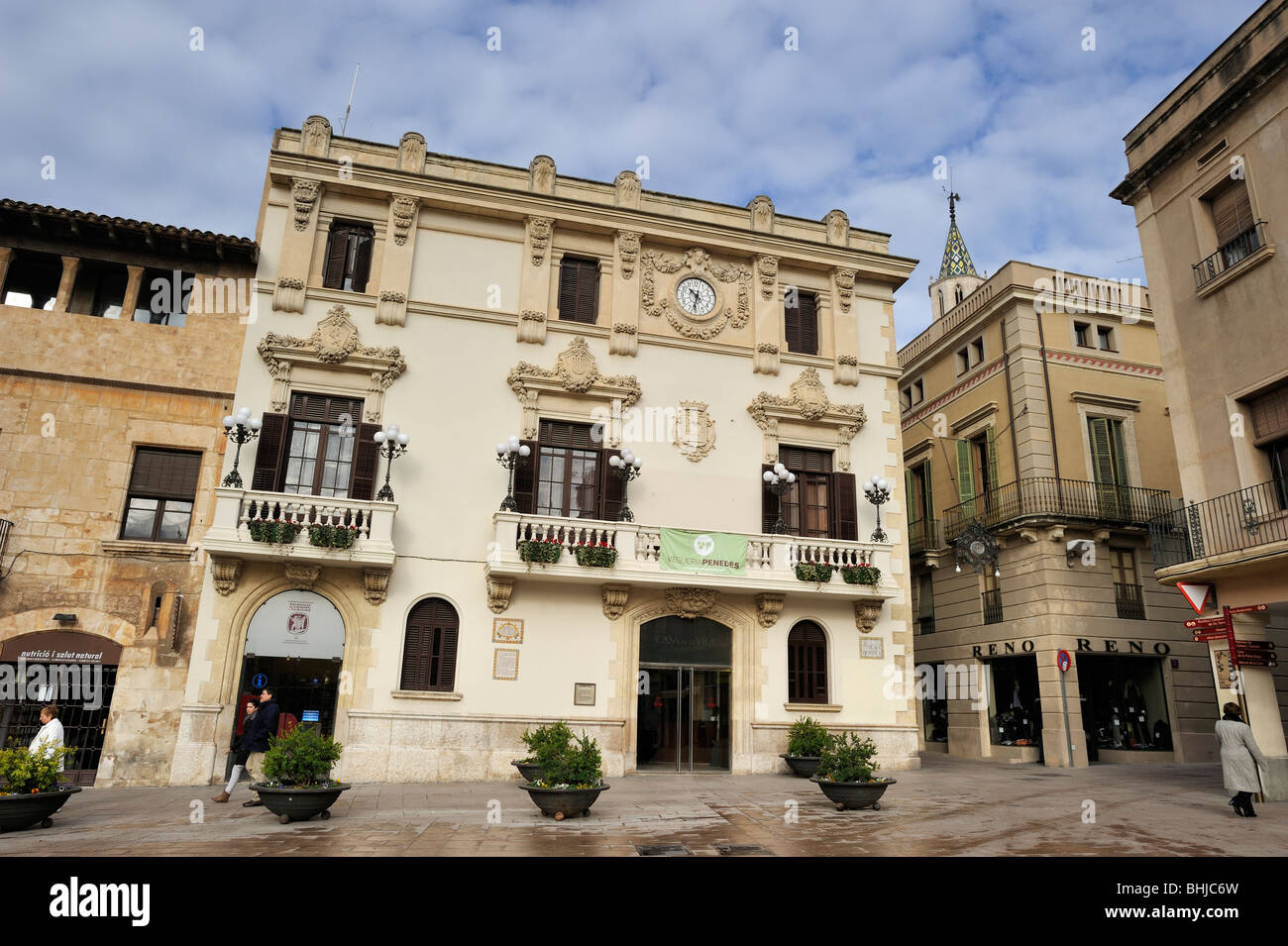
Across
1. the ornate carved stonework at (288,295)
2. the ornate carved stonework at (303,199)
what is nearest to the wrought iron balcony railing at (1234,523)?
the ornate carved stonework at (288,295)

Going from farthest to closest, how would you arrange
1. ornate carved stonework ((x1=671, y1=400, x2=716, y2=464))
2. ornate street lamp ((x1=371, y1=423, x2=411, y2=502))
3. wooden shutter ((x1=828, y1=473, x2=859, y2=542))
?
wooden shutter ((x1=828, y1=473, x2=859, y2=542)) → ornate carved stonework ((x1=671, y1=400, x2=716, y2=464)) → ornate street lamp ((x1=371, y1=423, x2=411, y2=502))

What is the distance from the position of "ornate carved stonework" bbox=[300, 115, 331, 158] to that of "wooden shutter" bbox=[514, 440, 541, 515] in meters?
9.11

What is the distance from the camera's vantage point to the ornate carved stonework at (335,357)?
18891mm

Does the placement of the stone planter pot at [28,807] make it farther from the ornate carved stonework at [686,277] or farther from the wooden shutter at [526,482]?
the ornate carved stonework at [686,277]

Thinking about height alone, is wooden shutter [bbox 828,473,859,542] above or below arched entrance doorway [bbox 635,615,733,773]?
above

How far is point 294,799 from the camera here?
11.5m

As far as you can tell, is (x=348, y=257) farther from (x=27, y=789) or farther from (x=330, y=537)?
(x=27, y=789)

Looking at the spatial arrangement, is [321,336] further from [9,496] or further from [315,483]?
[9,496]

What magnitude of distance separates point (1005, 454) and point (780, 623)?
1086cm

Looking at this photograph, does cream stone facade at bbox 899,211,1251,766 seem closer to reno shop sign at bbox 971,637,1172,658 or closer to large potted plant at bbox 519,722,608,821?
reno shop sign at bbox 971,637,1172,658

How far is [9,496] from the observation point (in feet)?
55.7

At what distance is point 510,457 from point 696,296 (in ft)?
23.8

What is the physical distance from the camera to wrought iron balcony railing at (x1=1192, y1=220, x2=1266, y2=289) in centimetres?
1503

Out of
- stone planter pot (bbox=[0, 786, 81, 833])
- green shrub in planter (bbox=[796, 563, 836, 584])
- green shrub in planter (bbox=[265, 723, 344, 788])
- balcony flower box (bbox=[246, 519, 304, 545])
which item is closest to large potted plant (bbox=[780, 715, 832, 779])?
green shrub in planter (bbox=[796, 563, 836, 584])
